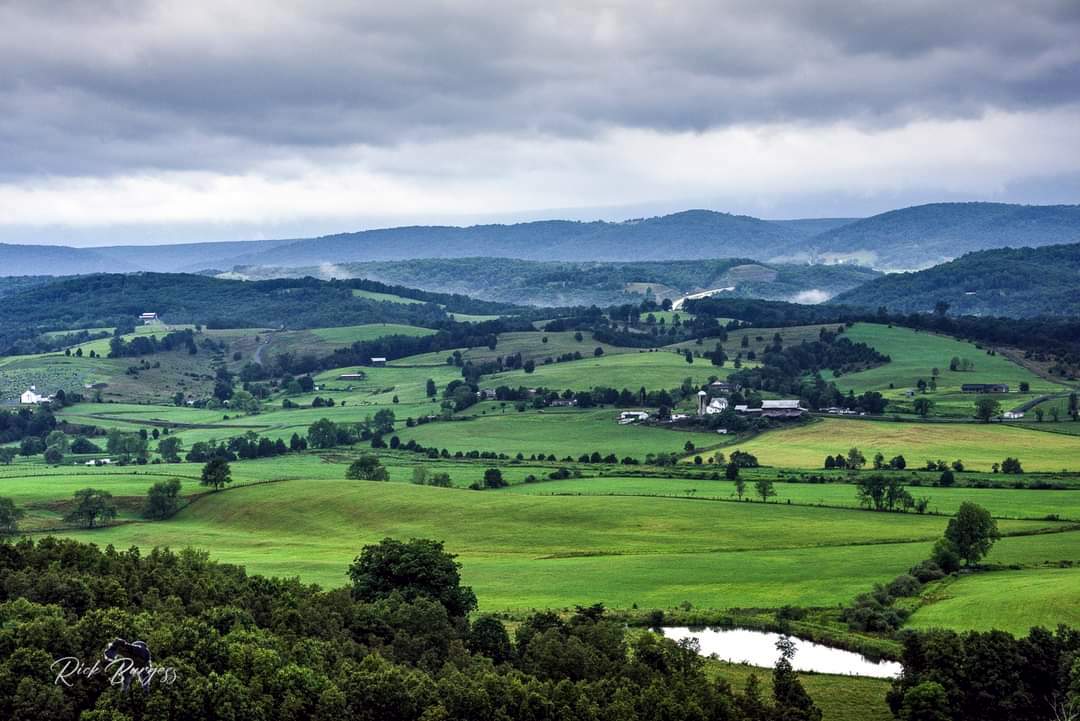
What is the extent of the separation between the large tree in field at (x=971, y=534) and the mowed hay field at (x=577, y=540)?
339cm

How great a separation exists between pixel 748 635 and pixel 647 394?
121158mm

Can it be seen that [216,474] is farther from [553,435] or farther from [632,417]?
[632,417]

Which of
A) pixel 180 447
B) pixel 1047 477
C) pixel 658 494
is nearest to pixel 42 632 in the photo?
pixel 658 494

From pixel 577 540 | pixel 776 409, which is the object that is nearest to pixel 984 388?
pixel 776 409

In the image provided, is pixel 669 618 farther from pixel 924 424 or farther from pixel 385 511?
pixel 924 424

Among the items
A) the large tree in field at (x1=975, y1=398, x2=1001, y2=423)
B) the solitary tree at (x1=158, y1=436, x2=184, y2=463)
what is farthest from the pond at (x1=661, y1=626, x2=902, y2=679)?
the solitary tree at (x1=158, y1=436, x2=184, y2=463)

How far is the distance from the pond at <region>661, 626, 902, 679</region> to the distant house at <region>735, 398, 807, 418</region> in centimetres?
10145

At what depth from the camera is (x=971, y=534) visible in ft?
288

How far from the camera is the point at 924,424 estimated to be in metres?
163

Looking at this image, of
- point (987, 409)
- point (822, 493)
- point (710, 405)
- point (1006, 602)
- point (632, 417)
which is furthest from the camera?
point (710, 405)

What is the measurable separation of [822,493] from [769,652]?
5108 cm

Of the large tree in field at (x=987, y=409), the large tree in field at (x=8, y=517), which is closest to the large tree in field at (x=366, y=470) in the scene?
the large tree in field at (x=8, y=517)

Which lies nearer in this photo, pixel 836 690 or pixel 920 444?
pixel 836 690

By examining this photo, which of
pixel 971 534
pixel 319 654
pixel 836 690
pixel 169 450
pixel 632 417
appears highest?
pixel 319 654
